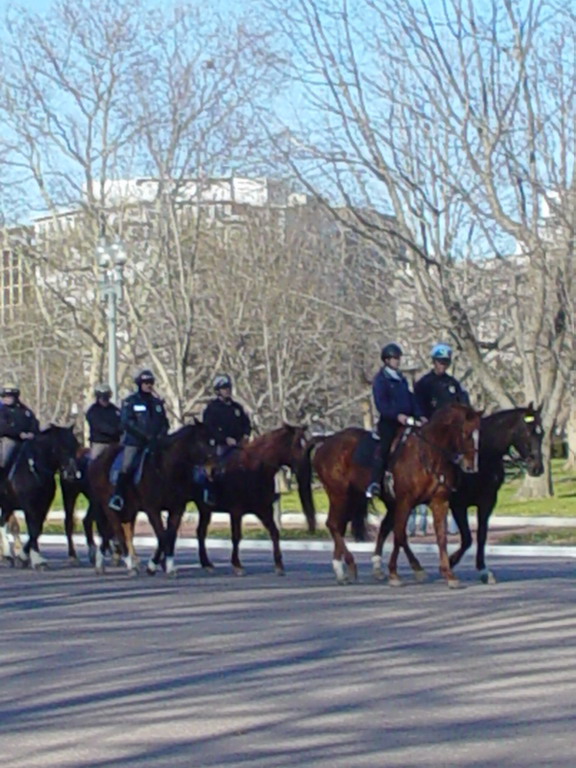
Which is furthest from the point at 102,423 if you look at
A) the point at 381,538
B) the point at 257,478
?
the point at 381,538

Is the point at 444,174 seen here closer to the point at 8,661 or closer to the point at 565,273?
the point at 565,273

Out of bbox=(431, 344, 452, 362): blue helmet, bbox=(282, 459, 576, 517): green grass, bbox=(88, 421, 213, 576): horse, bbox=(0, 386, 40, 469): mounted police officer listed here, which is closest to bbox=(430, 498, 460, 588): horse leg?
bbox=(431, 344, 452, 362): blue helmet

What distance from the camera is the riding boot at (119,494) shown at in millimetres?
22141

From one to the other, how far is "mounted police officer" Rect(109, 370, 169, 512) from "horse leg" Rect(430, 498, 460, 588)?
4.22m

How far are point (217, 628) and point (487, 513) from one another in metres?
5.39

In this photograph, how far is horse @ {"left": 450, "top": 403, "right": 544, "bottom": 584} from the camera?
64.8 feet

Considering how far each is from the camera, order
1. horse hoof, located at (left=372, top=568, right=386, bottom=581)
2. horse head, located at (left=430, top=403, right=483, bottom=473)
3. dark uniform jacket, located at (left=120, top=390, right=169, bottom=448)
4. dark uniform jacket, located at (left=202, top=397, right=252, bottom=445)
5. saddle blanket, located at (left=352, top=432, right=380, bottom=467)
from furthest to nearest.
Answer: dark uniform jacket, located at (left=202, top=397, right=252, bottom=445) → dark uniform jacket, located at (left=120, top=390, right=169, bottom=448) → horse hoof, located at (left=372, top=568, right=386, bottom=581) → saddle blanket, located at (left=352, top=432, right=380, bottom=467) → horse head, located at (left=430, top=403, right=483, bottom=473)

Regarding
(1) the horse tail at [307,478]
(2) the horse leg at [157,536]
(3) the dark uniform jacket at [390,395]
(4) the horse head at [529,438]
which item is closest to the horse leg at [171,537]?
(2) the horse leg at [157,536]

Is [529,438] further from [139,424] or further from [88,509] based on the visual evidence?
[88,509]

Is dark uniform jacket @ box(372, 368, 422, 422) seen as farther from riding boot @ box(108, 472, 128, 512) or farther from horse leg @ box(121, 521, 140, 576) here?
horse leg @ box(121, 521, 140, 576)

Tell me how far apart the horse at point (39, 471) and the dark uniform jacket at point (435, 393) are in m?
5.49

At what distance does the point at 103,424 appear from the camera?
23781 mm

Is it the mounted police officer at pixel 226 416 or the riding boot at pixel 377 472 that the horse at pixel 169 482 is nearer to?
the mounted police officer at pixel 226 416

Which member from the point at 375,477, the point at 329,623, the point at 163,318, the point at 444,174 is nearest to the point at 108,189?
the point at 163,318
